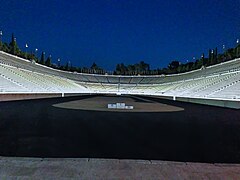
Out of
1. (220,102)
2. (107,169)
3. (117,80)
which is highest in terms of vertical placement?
Answer: (117,80)

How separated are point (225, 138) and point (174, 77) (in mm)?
61004

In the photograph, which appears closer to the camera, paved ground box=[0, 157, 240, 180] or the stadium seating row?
paved ground box=[0, 157, 240, 180]

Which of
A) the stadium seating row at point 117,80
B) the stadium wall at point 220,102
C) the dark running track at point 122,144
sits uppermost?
the stadium seating row at point 117,80

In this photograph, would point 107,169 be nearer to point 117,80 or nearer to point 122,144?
point 122,144

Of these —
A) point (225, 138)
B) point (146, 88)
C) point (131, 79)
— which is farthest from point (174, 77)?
point (225, 138)

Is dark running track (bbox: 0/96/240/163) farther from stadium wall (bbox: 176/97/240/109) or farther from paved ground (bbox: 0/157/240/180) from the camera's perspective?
stadium wall (bbox: 176/97/240/109)

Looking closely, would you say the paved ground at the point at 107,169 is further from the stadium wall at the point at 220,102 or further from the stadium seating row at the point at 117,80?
the stadium seating row at the point at 117,80

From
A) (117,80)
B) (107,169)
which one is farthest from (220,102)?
(117,80)

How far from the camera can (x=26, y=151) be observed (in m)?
4.97

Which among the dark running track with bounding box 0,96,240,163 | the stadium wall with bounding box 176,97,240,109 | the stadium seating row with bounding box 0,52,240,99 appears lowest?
the dark running track with bounding box 0,96,240,163

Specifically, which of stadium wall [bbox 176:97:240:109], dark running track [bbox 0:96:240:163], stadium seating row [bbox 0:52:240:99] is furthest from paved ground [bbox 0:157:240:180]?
stadium seating row [bbox 0:52:240:99]

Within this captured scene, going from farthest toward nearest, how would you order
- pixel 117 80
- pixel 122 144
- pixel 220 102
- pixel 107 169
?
pixel 117 80 < pixel 220 102 < pixel 122 144 < pixel 107 169

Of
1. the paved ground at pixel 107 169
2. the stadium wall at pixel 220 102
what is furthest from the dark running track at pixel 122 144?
the stadium wall at pixel 220 102

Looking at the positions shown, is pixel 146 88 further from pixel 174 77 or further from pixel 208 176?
pixel 208 176
